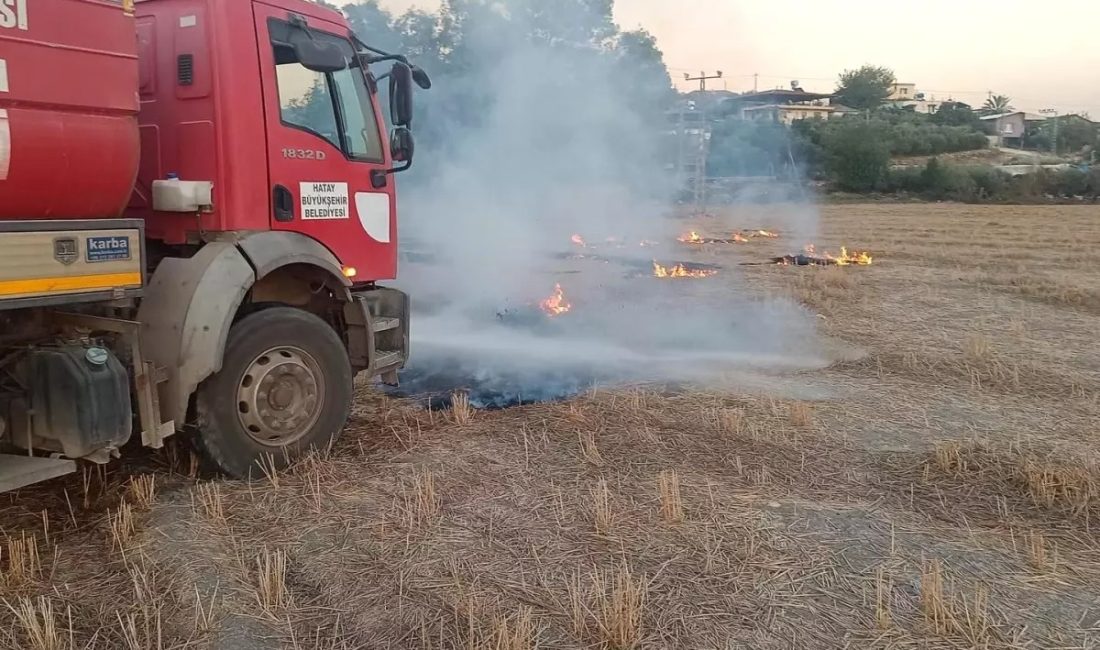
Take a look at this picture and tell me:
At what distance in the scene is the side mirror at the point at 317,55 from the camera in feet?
16.0

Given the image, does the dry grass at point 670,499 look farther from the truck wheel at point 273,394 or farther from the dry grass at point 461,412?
the truck wheel at point 273,394

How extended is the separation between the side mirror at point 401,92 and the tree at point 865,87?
174ft

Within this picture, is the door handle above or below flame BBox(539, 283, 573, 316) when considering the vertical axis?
above

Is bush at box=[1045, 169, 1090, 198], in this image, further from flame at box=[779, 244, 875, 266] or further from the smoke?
the smoke

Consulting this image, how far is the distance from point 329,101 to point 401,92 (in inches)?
17.9

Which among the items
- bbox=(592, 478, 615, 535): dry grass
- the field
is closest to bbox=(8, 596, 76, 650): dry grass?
the field

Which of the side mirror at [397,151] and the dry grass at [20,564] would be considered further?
the side mirror at [397,151]

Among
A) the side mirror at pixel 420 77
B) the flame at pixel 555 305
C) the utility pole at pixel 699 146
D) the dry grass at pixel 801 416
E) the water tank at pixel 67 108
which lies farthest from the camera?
the utility pole at pixel 699 146

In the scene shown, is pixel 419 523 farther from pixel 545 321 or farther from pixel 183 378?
pixel 545 321

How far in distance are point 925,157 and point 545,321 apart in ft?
114

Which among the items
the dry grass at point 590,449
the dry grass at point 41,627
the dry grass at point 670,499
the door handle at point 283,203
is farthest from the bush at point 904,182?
the dry grass at point 41,627

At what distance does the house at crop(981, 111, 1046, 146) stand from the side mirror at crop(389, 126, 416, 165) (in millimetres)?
51584

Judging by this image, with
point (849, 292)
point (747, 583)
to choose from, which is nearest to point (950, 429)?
point (747, 583)

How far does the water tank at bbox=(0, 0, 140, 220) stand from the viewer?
11.6 feet
